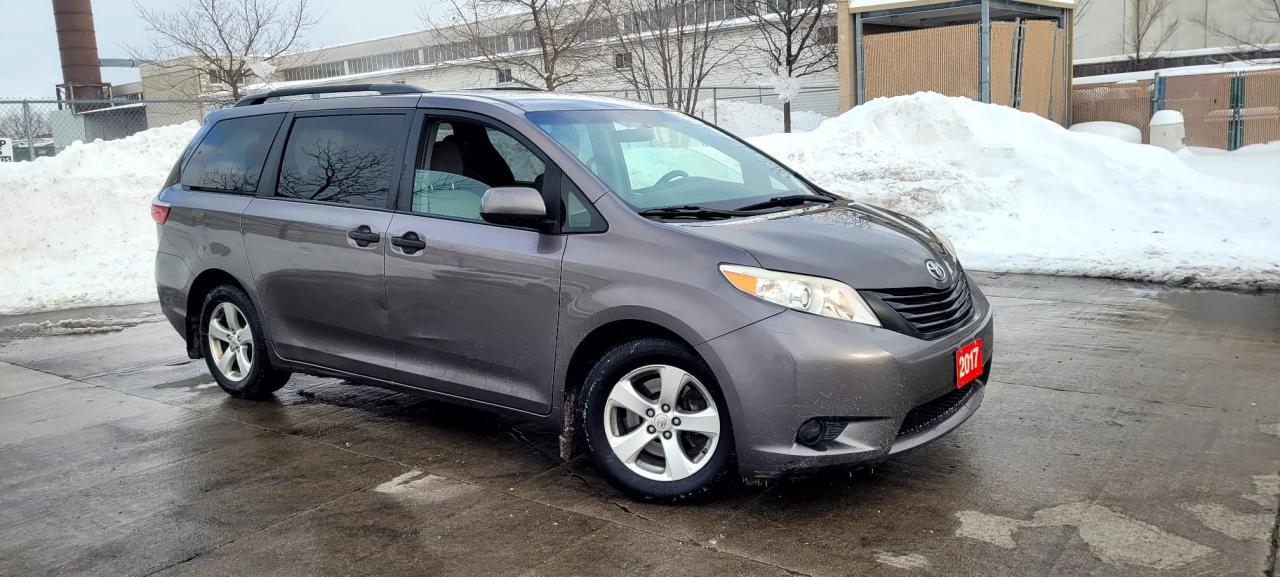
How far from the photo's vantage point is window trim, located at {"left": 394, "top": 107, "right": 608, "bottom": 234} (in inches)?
170

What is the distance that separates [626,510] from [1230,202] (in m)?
10.4

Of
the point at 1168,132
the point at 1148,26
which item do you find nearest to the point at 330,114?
the point at 1168,132

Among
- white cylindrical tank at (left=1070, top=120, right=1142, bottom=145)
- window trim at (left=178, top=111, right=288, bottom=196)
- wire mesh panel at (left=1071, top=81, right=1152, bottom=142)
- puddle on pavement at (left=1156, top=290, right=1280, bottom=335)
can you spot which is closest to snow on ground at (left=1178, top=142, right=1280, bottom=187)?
white cylindrical tank at (left=1070, top=120, right=1142, bottom=145)

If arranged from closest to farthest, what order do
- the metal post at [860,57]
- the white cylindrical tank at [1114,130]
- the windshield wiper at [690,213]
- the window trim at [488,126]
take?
the windshield wiper at [690,213], the window trim at [488,126], the metal post at [860,57], the white cylindrical tank at [1114,130]

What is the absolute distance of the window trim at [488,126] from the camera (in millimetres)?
4312

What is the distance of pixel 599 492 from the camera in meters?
4.26

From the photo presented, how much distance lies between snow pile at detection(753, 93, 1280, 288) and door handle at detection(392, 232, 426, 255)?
713cm

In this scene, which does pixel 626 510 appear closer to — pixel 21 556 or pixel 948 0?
pixel 21 556

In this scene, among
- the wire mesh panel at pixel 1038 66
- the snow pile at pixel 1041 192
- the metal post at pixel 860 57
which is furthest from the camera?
the metal post at pixel 860 57

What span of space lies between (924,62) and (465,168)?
1706 centimetres

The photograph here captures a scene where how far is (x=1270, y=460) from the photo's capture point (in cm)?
433

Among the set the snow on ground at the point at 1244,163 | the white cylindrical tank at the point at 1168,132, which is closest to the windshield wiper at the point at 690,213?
the snow on ground at the point at 1244,163

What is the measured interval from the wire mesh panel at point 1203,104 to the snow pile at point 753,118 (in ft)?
39.9

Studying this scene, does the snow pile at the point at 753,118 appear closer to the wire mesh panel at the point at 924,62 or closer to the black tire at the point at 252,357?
the wire mesh panel at the point at 924,62
